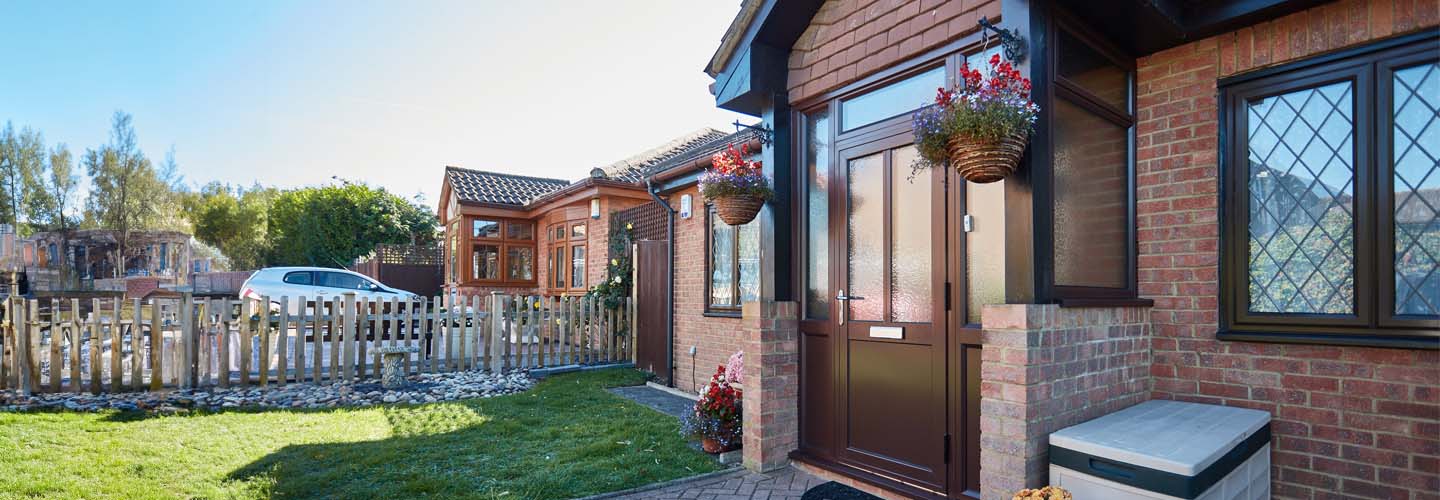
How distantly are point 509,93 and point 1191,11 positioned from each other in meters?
18.1

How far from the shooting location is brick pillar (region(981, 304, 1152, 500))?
3.00 meters

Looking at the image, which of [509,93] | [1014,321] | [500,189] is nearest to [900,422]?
[1014,321]

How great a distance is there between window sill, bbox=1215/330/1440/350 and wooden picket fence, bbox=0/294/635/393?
7.93m

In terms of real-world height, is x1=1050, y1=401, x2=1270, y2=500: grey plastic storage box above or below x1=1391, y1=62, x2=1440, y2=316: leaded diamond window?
below

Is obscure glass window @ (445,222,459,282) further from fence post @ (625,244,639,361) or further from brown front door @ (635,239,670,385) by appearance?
brown front door @ (635,239,670,385)

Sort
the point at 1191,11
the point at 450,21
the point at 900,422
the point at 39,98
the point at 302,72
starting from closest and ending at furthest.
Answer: the point at 1191,11 → the point at 900,422 → the point at 450,21 → the point at 302,72 → the point at 39,98

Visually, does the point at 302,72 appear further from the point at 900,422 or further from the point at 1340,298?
the point at 1340,298

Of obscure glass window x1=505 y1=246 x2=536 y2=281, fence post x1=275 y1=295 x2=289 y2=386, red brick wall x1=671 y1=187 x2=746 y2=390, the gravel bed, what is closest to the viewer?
the gravel bed

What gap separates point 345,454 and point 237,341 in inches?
176

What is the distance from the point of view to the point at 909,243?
3.94 meters

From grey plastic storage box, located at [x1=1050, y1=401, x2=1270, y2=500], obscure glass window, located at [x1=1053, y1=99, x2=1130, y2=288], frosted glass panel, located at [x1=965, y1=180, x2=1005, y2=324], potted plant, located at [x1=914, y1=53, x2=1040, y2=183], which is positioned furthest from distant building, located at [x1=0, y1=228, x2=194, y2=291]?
grey plastic storage box, located at [x1=1050, y1=401, x2=1270, y2=500]

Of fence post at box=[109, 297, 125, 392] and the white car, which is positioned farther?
the white car

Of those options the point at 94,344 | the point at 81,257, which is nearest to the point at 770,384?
the point at 94,344

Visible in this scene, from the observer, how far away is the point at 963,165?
3043 mm
